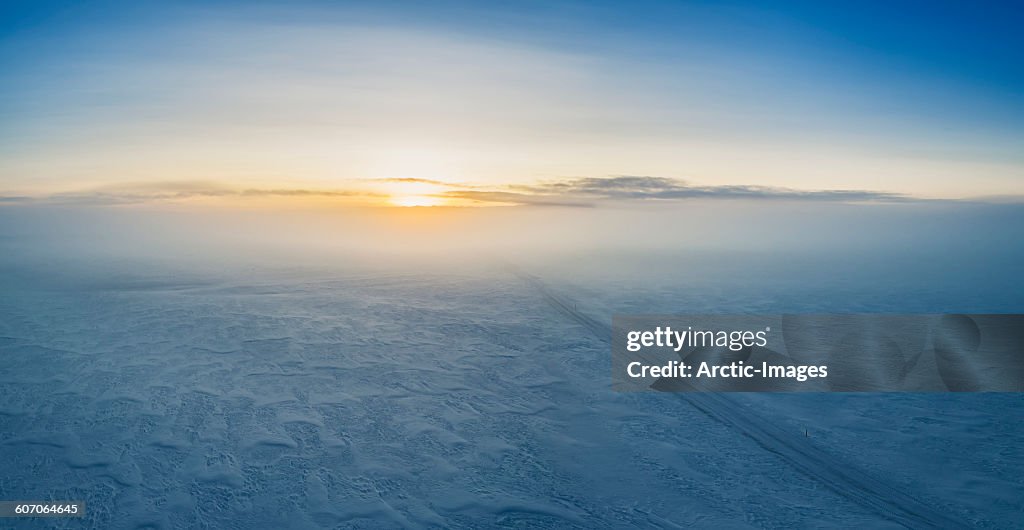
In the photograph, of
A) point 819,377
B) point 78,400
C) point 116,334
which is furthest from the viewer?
point 116,334

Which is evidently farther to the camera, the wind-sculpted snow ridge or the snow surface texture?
the snow surface texture

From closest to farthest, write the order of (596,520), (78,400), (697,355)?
(596,520) < (78,400) < (697,355)

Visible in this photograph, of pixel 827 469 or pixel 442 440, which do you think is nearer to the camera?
pixel 827 469

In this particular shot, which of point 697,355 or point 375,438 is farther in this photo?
point 697,355

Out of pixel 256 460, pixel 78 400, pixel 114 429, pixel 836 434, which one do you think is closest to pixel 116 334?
pixel 78 400

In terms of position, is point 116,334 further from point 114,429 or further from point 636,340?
point 636,340
